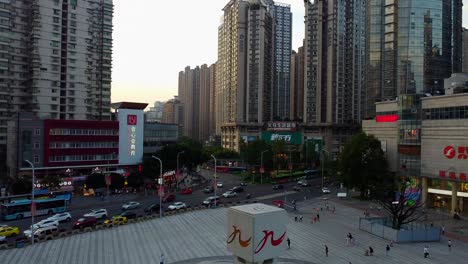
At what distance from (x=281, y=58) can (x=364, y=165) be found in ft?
328

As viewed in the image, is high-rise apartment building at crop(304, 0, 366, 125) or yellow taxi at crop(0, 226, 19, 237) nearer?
yellow taxi at crop(0, 226, 19, 237)

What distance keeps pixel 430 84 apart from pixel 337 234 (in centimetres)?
6748

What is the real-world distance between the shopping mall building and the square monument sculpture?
1594 inches

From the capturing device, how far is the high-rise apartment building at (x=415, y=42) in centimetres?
8906

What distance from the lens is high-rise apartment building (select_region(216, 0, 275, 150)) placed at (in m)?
134

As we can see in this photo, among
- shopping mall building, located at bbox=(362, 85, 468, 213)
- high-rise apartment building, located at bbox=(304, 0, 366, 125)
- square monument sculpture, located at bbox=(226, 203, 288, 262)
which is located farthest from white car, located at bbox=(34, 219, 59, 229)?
high-rise apartment building, located at bbox=(304, 0, 366, 125)

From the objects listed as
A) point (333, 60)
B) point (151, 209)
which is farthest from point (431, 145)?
point (333, 60)

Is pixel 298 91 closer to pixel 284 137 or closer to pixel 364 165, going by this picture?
pixel 284 137

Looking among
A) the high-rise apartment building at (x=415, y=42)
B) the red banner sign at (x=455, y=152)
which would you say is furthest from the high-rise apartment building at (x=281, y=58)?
the red banner sign at (x=455, y=152)

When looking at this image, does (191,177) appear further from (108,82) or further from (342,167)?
(342,167)

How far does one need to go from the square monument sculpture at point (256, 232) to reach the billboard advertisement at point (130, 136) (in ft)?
208

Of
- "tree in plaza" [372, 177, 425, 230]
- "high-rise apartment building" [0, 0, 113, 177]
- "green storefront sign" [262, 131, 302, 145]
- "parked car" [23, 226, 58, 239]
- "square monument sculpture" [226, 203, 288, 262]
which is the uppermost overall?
"high-rise apartment building" [0, 0, 113, 177]

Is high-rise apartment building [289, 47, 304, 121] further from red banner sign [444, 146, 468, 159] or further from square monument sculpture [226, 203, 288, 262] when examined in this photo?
square monument sculpture [226, 203, 288, 262]

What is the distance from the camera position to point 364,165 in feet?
210
